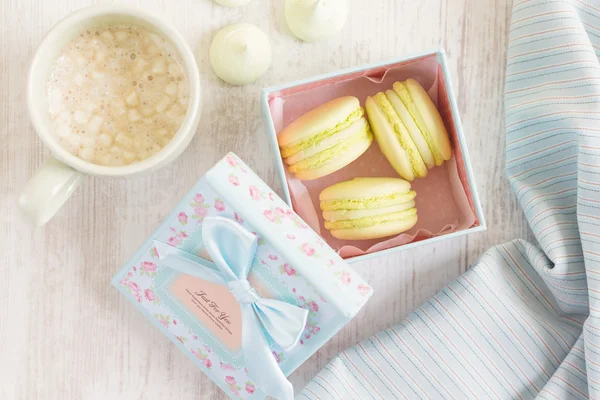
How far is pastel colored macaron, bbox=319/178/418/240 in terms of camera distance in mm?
853

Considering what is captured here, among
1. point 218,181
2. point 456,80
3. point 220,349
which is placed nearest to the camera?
point 218,181

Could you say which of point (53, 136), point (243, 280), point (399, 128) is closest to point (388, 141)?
point (399, 128)

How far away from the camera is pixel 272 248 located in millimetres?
738

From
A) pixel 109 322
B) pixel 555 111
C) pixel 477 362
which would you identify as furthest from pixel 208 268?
pixel 555 111

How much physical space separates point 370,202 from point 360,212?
0.02 metres

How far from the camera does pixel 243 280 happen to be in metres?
0.75

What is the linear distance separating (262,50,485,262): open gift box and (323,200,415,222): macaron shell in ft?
0.12

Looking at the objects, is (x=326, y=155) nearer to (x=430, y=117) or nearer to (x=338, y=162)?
(x=338, y=162)

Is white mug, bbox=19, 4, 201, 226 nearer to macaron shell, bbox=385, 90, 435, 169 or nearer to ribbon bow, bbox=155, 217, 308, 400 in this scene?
ribbon bow, bbox=155, 217, 308, 400

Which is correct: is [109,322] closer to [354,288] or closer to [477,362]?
[354,288]

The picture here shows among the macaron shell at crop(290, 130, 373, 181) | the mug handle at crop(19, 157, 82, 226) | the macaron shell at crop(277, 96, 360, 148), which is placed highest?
the mug handle at crop(19, 157, 82, 226)

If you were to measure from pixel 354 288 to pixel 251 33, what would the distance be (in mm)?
344

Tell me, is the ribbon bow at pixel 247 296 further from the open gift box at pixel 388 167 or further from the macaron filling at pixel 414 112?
the macaron filling at pixel 414 112

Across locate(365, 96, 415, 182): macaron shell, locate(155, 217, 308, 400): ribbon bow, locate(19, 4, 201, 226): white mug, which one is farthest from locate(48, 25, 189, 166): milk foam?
locate(365, 96, 415, 182): macaron shell
